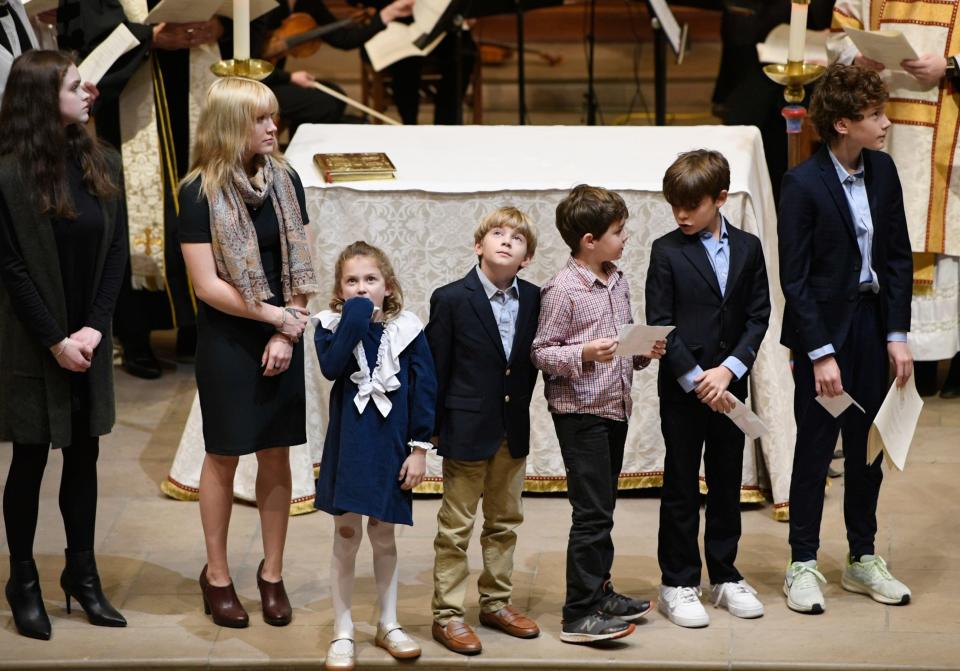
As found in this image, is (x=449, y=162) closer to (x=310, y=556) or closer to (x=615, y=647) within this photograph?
(x=310, y=556)

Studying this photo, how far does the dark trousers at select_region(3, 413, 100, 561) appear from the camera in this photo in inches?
161

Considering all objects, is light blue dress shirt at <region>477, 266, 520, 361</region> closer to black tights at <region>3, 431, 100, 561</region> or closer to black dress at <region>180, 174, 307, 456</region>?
black dress at <region>180, 174, 307, 456</region>

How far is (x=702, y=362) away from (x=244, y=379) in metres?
1.20

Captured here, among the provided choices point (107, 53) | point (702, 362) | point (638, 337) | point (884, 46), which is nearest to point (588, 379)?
point (638, 337)

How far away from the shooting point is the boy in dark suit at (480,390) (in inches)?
154

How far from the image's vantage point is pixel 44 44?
20.8 feet

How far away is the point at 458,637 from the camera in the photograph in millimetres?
3934

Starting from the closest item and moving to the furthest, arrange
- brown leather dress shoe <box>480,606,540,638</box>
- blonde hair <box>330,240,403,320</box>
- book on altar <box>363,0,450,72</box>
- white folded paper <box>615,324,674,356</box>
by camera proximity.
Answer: white folded paper <box>615,324,674,356</box> → blonde hair <box>330,240,403,320</box> → brown leather dress shoe <box>480,606,540,638</box> → book on altar <box>363,0,450,72</box>

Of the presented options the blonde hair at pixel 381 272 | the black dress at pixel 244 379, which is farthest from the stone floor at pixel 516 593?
the blonde hair at pixel 381 272

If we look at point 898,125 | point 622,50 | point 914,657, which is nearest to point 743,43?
point 898,125

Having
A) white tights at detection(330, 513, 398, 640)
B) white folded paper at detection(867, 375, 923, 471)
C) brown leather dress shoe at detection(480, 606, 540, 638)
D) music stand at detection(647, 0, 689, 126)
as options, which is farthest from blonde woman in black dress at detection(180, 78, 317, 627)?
music stand at detection(647, 0, 689, 126)

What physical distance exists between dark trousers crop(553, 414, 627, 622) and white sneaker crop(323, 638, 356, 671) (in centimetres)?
57

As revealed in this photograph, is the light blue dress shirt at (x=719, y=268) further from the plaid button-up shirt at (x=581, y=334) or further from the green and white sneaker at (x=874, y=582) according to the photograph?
the green and white sneaker at (x=874, y=582)

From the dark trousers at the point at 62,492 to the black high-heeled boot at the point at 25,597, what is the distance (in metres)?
0.03
